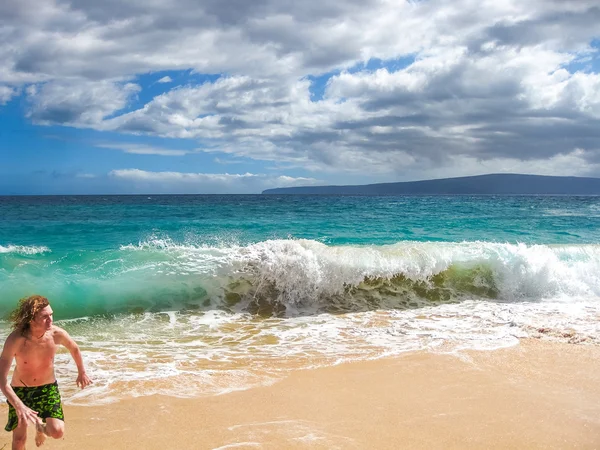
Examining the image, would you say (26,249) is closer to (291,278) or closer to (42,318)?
(291,278)

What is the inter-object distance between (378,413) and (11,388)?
324 centimetres

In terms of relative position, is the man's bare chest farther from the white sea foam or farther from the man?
the white sea foam

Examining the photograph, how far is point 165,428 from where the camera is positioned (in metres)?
4.85

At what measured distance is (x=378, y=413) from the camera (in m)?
5.15

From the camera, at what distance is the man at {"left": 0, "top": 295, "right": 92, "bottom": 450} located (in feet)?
12.9

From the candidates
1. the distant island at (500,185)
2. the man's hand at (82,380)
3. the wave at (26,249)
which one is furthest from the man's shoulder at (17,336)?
the distant island at (500,185)

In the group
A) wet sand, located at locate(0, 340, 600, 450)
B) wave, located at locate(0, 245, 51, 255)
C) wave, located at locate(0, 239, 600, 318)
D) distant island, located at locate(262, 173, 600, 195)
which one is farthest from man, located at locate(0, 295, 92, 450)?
distant island, located at locate(262, 173, 600, 195)

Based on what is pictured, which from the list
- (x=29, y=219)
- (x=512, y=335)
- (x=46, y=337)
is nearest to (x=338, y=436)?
(x=46, y=337)

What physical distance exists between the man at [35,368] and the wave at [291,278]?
6.58m

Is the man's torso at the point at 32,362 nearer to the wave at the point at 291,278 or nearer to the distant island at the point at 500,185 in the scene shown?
the wave at the point at 291,278

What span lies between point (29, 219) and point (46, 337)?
98.1 feet

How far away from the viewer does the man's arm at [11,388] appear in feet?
11.8

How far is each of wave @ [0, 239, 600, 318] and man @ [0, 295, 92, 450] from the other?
6575 millimetres

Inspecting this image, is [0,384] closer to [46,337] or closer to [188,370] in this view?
[46,337]
